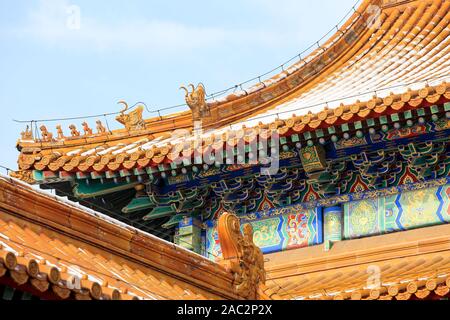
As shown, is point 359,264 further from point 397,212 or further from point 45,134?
point 45,134

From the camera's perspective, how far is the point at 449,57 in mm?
23109

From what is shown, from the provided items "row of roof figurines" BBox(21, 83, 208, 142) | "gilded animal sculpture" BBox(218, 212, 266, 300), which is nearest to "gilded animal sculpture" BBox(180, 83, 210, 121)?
"row of roof figurines" BBox(21, 83, 208, 142)

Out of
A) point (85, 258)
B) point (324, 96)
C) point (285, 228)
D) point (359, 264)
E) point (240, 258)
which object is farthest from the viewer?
point (324, 96)

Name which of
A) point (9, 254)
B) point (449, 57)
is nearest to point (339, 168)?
point (449, 57)

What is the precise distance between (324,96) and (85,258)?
902cm

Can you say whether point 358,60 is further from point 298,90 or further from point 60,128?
point 60,128

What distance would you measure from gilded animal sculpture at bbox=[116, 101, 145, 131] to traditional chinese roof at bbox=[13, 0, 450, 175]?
0.17 feet

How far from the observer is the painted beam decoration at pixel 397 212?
20.5 metres

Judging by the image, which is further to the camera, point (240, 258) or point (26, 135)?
point (26, 135)

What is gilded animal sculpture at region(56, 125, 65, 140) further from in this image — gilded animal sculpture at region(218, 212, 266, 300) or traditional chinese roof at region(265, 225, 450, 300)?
gilded animal sculpture at region(218, 212, 266, 300)

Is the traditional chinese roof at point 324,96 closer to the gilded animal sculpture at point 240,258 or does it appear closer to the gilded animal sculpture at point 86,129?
the gilded animal sculpture at point 86,129

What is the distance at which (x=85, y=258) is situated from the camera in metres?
14.6

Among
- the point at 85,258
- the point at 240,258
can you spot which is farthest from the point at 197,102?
the point at 85,258

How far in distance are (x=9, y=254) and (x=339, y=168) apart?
979 cm
